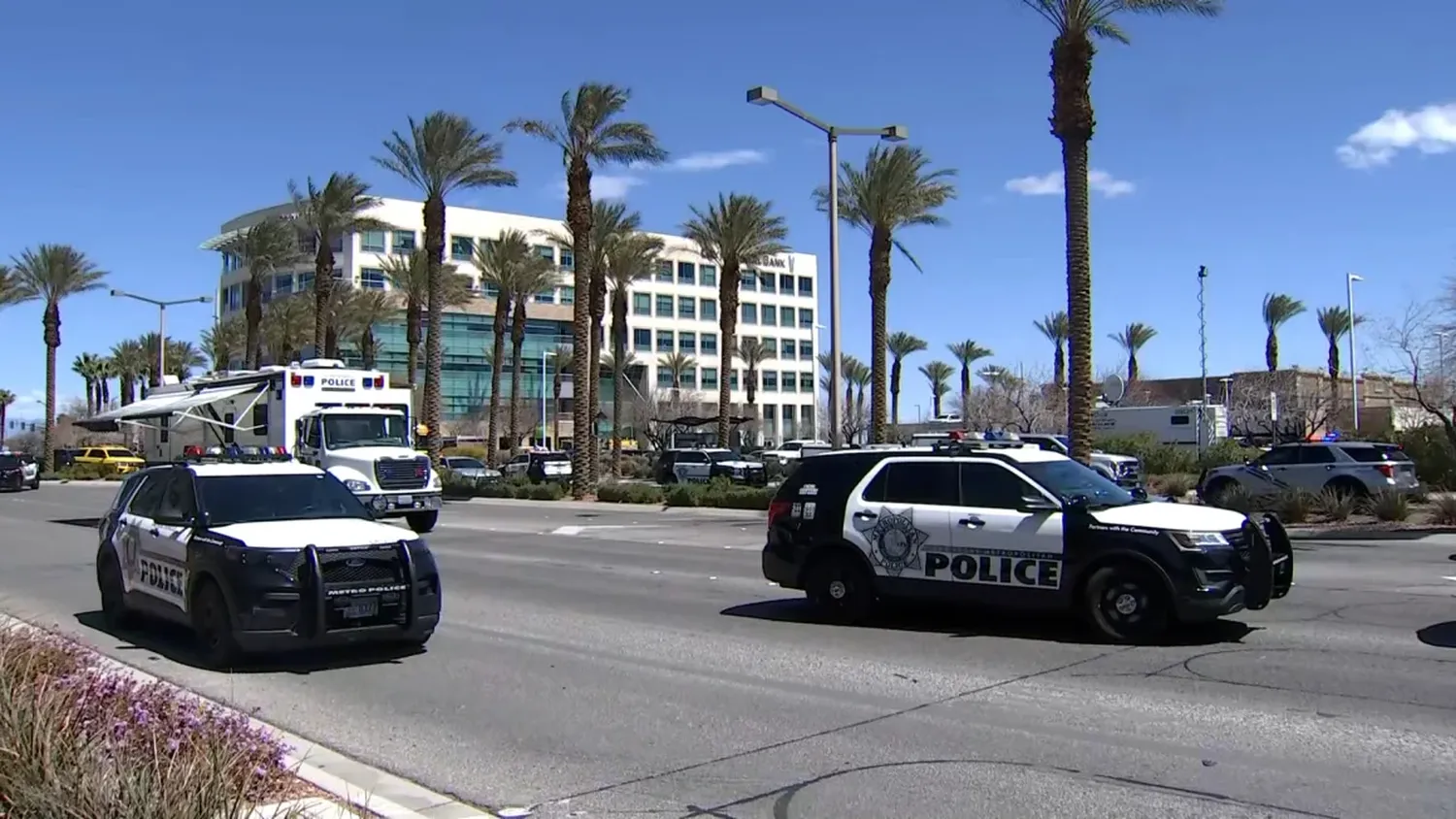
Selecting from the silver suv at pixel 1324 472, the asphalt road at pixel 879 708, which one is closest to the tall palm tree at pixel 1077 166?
the silver suv at pixel 1324 472

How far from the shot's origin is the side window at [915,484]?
1100cm

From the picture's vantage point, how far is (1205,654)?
9.42m

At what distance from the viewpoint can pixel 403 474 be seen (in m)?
23.3

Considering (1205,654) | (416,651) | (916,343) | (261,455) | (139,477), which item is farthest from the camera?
(916,343)

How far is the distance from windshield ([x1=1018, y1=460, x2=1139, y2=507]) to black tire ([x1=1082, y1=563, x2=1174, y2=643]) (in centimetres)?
71

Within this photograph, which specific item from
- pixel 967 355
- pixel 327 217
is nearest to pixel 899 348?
pixel 967 355

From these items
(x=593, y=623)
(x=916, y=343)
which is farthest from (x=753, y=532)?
(x=916, y=343)

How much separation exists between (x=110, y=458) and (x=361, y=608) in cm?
6061

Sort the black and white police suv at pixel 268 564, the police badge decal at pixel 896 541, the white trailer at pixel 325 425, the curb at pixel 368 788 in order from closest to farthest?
1. the curb at pixel 368 788
2. the black and white police suv at pixel 268 564
3. the police badge decal at pixel 896 541
4. the white trailer at pixel 325 425

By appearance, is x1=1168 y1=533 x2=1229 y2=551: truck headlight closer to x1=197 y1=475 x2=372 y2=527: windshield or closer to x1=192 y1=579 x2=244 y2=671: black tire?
x1=197 y1=475 x2=372 y2=527: windshield

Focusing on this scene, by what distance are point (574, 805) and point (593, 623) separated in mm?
5921

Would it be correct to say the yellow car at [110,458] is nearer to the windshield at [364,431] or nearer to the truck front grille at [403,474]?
the windshield at [364,431]

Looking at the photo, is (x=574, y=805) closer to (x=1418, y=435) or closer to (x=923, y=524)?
(x=923, y=524)

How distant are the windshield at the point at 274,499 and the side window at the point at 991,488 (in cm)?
550
